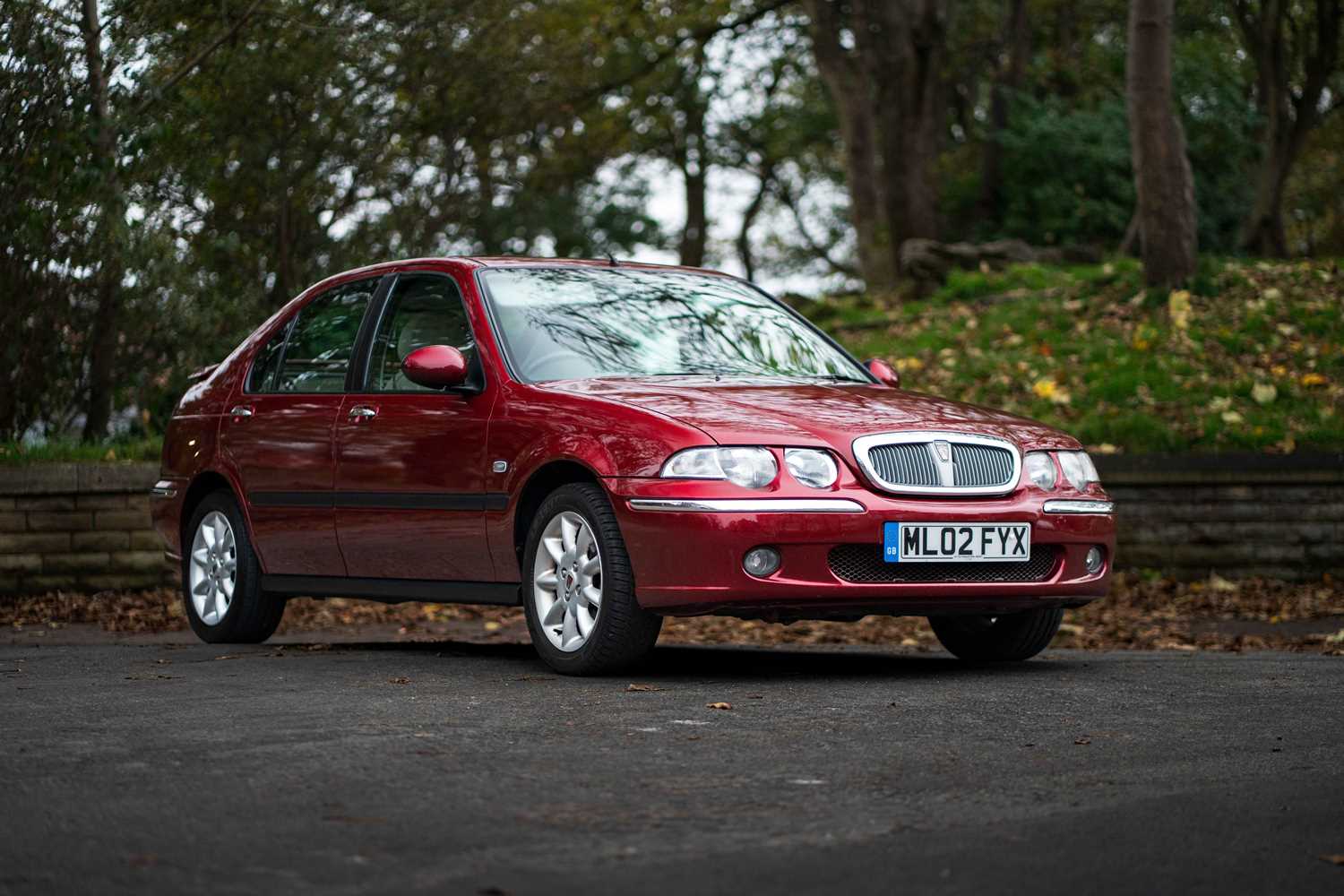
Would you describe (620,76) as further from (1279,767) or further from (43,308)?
(1279,767)

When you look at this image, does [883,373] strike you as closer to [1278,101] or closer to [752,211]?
[1278,101]

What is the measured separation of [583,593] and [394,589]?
4.52 ft

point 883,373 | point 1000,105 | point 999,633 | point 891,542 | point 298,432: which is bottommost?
point 999,633

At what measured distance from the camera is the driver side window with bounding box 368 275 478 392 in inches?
326

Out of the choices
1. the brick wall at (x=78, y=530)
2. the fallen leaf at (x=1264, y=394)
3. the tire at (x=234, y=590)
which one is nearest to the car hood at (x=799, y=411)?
the tire at (x=234, y=590)

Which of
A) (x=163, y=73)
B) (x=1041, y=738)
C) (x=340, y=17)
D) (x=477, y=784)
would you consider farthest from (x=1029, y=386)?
(x=477, y=784)

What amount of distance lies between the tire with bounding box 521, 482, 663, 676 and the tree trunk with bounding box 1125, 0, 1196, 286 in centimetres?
1065

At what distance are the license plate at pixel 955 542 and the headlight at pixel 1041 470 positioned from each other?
229mm

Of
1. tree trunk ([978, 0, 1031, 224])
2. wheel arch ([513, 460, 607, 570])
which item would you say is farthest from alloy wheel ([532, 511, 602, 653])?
tree trunk ([978, 0, 1031, 224])

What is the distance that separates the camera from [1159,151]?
55.1 feet

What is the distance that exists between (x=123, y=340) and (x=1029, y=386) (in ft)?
23.3

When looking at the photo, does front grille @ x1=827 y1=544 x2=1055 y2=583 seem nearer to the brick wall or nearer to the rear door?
the rear door

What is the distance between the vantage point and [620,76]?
25.4 metres

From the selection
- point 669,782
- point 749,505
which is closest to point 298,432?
point 749,505
